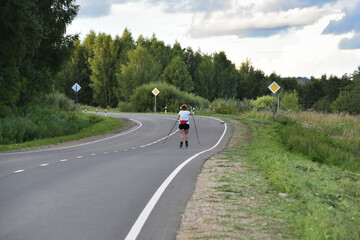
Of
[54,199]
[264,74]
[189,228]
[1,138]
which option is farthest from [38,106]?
[264,74]

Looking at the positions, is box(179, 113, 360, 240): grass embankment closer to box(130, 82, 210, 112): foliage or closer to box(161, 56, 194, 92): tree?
box(130, 82, 210, 112): foliage

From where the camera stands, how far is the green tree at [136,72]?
76.4 m

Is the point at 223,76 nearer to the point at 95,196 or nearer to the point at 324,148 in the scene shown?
the point at 324,148

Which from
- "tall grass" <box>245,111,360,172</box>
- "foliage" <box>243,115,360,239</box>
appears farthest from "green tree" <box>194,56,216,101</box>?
"foliage" <box>243,115,360,239</box>

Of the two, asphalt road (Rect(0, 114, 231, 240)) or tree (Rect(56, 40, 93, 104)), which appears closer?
asphalt road (Rect(0, 114, 231, 240))

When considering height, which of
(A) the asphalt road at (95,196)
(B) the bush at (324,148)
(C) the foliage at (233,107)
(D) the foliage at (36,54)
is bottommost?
(B) the bush at (324,148)

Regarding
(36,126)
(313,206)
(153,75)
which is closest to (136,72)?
(153,75)

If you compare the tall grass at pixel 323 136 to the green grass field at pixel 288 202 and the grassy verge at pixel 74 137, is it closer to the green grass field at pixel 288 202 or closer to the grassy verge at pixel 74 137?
the green grass field at pixel 288 202

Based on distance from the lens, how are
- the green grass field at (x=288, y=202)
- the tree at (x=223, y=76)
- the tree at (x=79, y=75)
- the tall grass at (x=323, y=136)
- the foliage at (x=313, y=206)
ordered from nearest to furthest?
the foliage at (x=313, y=206), the green grass field at (x=288, y=202), the tall grass at (x=323, y=136), the tree at (x=79, y=75), the tree at (x=223, y=76)

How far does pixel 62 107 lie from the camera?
44938 millimetres

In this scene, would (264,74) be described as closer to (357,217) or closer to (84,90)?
(84,90)

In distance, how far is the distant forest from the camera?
22.4 m

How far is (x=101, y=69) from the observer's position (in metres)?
86.4

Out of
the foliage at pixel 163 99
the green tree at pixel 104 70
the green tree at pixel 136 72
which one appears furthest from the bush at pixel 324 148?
the green tree at pixel 104 70
